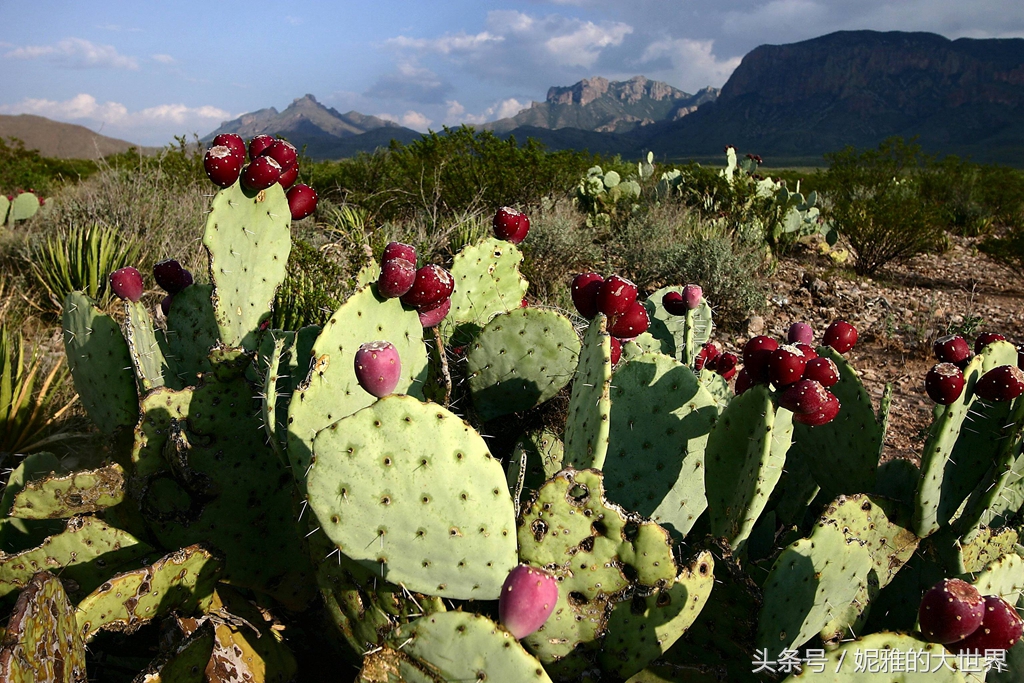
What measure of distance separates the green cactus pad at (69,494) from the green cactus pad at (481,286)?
4.29ft

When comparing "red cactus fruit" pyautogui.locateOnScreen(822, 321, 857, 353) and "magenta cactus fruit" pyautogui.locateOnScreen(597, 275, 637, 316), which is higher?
"magenta cactus fruit" pyautogui.locateOnScreen(597, 275, 637, 316)

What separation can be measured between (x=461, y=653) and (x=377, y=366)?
55 cm

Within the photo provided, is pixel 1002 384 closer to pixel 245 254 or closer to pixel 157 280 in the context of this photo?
pixel 245 254

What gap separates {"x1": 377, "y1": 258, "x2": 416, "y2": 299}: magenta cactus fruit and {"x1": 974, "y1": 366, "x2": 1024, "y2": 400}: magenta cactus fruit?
1.56 m

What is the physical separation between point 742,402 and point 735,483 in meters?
0.26

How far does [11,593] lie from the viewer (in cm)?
164

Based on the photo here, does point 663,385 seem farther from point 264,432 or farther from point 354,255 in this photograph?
point 354,255

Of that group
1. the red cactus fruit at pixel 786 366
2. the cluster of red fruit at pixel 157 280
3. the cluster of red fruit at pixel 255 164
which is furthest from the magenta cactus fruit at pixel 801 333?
the cluster of red fruit at pixel 157 280

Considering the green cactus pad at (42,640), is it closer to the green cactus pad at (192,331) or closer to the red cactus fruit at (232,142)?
the green cactus pad at (192,331)

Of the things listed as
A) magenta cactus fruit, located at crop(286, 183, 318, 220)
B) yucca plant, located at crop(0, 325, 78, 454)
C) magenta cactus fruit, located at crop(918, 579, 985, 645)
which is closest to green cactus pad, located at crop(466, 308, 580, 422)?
magenta cactus fruit, located at crop(286, 183, 318, 220)

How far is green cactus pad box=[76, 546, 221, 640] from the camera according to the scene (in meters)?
1.44

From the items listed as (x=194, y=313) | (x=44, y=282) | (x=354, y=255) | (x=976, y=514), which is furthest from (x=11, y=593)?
(x=44, y=282)

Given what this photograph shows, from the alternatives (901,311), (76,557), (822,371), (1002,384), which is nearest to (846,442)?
(1002,384)

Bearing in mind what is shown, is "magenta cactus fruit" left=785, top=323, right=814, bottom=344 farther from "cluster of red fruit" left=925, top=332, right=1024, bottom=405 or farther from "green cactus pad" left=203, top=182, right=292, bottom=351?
"green cactus pad" left=203, top=182, right=292, bottom=351
